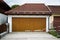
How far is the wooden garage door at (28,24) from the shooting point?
1238 inches

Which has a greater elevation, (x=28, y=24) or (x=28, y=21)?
(x=28, y=21)

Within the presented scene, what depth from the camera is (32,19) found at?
104 feet

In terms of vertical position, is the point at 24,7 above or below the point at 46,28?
above

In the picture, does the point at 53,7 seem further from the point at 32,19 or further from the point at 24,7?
the point at 32,19

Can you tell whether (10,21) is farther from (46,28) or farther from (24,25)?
(46,28)

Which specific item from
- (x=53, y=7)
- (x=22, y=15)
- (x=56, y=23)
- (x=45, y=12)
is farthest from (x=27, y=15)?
(x=53, y=7)

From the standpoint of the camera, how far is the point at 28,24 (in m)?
31.6

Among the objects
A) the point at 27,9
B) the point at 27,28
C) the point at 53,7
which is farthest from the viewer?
the point at 53,7

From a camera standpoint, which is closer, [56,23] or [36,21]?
[36,21]

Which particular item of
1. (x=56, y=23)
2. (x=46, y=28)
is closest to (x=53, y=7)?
(x=56, y=23)

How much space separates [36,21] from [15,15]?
318 cm

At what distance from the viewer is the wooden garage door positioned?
31.5 metres

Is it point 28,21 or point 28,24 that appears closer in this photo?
point 28,24

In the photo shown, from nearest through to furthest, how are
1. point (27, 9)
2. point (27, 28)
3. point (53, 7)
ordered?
point (27, 28) → point (27, 9) → point (53, 7)
